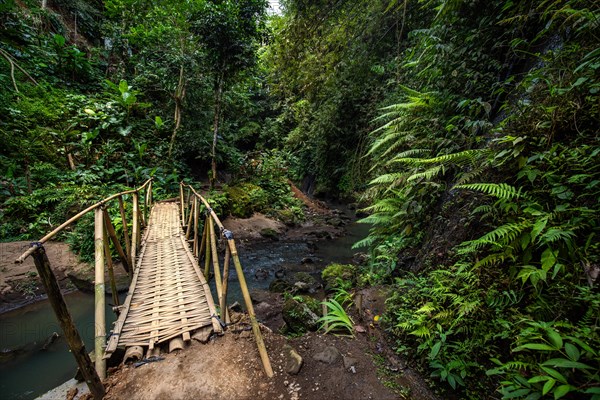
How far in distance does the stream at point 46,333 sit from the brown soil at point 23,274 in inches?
11.3

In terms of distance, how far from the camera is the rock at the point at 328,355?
85.9 inches

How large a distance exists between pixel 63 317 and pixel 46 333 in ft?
13.4

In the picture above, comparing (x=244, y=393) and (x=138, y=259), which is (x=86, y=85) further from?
(x=244, y=393)

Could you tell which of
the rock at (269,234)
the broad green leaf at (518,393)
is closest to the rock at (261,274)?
the rock at (269,234)

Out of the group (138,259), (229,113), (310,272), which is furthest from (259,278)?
(229,113)

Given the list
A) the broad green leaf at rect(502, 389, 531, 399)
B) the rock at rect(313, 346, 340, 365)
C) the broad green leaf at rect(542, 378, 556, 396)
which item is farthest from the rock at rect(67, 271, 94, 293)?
the broad green leaf at rect(542, 378, 556, 396)

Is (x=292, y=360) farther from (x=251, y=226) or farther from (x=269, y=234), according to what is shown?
(x=251, y=226)

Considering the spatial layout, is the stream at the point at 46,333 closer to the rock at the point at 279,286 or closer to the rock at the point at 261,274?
the rock at the point at 261,274

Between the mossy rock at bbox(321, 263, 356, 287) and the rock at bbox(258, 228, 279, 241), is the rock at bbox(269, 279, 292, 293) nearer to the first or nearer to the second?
the mossy rock at bbox(321, 263, 356, 287)

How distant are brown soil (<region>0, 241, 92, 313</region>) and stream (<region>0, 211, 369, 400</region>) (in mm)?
287

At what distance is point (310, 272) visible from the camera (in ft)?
21.8

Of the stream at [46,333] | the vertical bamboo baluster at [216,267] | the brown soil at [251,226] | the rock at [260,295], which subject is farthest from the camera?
the brown soil at [251,226]

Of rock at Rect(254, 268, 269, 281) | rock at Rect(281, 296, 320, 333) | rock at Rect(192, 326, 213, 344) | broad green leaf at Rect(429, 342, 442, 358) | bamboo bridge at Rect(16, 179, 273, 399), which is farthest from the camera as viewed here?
rock at Rect(254, 268, 269, 281)

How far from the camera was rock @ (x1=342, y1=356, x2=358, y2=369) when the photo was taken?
215 cm
